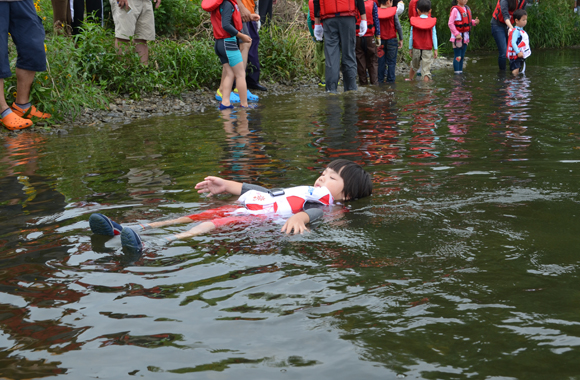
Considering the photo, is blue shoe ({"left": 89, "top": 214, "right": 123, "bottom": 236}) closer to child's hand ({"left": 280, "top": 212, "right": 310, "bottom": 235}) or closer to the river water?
the river water

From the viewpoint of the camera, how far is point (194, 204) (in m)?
4.59

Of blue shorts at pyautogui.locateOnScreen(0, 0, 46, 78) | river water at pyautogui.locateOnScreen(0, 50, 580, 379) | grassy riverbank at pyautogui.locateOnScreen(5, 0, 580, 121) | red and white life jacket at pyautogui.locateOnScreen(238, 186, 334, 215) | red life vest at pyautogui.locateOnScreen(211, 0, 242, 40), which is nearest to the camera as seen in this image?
river water at pyautogui.locateOnScreen(0, 50, 580, 379)

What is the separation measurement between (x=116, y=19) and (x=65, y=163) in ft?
15.1

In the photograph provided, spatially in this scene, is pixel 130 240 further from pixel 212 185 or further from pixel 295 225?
pixel 212 185

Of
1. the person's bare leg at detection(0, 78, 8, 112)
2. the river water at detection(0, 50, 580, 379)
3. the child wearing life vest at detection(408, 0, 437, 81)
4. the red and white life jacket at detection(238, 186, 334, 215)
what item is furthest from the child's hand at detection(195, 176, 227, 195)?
the child wearing life vest at detection(408, 0, 437, 81)

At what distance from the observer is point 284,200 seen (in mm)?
4355

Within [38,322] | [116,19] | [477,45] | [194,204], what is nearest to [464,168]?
[194,204]

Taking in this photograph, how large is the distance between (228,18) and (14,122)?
3.42 m

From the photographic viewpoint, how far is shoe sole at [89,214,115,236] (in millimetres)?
3576

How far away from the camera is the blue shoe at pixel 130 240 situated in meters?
3.38

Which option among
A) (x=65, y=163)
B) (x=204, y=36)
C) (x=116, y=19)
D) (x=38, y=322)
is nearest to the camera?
(x=38, y=322)

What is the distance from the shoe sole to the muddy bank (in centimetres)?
495

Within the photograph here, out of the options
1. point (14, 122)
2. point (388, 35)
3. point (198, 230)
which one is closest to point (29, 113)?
point (14, 122)

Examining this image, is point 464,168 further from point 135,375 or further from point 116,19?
point 116,19
